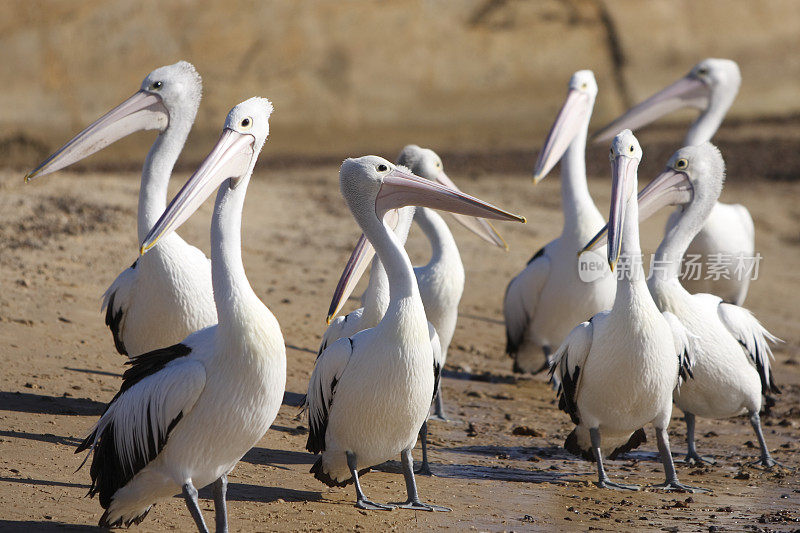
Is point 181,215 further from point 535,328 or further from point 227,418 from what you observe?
point 535,328

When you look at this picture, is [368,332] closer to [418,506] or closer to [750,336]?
[418,506]

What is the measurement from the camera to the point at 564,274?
648cm

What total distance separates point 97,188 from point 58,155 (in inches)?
206

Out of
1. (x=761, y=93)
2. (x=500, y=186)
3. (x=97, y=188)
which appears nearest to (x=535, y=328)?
(x=97, y=188)

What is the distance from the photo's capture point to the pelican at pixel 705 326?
514 centimetres

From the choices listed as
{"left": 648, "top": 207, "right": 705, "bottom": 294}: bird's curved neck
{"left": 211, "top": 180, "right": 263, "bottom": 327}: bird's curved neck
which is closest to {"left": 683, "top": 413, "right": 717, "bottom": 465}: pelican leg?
{"left": 648, "top": 207, "right": 705, "bottom": 294}: bird's curved neck

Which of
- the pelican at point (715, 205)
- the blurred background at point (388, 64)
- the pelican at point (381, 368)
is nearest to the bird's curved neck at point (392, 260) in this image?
the pelican at point (381, 368)

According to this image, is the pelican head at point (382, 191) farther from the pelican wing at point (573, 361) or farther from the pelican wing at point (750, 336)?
the pelican wing at point (750, 336)

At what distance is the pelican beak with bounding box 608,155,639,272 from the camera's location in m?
4.60

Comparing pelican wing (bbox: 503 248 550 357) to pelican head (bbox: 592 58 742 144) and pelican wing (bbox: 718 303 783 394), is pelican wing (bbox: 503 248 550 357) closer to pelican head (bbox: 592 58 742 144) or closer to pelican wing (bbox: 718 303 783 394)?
pelican wing (bbox: 718 303 783 394)

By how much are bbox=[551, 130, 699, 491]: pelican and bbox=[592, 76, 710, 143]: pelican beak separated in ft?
11.2

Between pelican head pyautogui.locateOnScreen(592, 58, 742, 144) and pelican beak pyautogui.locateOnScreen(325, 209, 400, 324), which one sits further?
pelican head pyautogui.locateOnScreen(592, 58, 742, 144)

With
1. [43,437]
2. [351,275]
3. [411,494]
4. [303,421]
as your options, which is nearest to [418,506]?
[411,494]

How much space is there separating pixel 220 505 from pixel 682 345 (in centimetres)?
232
